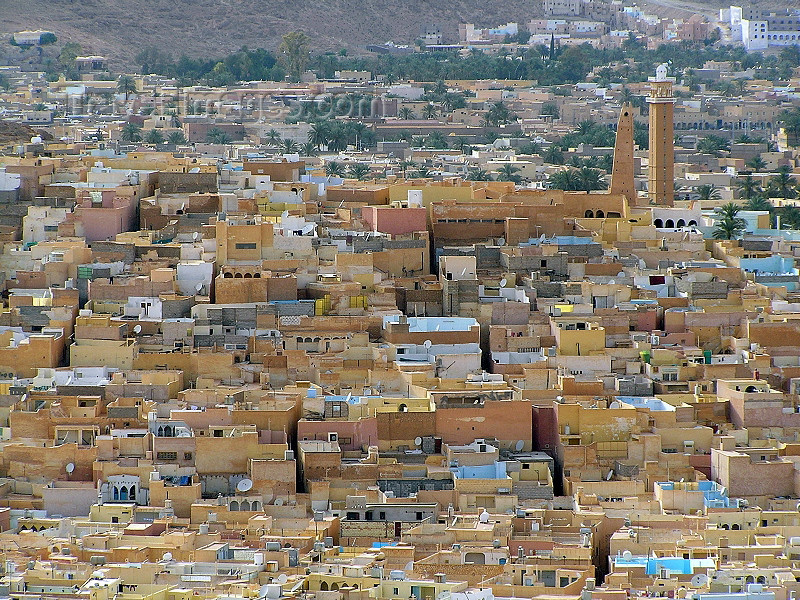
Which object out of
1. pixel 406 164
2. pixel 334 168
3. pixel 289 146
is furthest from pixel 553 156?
pixel 334 168

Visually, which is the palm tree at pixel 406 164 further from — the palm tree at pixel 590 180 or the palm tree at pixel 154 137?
the palm tree at pixel 154 137

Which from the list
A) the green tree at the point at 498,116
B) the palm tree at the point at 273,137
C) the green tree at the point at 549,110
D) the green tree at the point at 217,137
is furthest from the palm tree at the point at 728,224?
the green tree at the point at 549,110

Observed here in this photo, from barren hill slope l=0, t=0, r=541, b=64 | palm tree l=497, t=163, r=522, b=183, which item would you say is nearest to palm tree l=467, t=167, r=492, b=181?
palm tree l=497, t=163, r=522, b=183

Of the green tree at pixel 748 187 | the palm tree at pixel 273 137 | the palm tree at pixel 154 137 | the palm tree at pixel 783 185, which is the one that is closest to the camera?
the green tree at pixel 748 187

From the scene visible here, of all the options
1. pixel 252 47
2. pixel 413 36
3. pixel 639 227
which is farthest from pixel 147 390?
pixel 413 36

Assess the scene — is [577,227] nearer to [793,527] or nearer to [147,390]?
[147,390]
